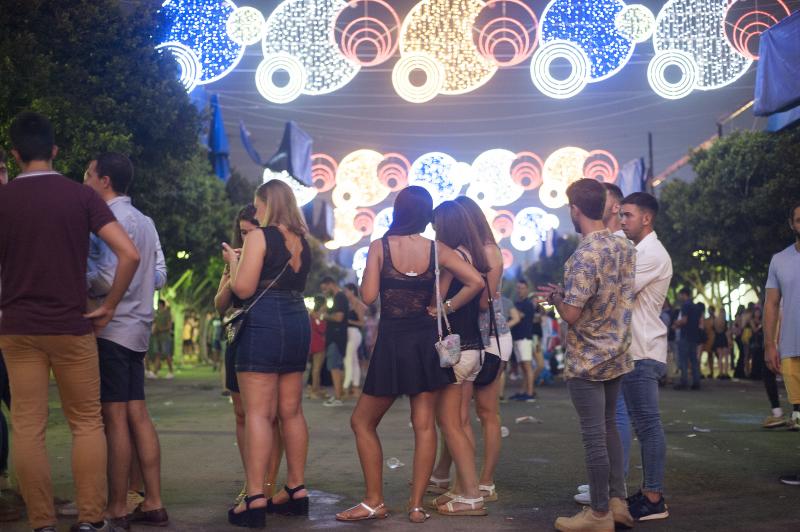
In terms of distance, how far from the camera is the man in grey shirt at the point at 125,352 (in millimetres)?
5832

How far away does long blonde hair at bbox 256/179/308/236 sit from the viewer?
629cm

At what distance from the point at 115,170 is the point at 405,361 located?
2.07 meters

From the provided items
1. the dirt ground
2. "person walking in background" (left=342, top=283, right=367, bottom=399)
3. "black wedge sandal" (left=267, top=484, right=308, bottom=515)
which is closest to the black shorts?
the dirt ground

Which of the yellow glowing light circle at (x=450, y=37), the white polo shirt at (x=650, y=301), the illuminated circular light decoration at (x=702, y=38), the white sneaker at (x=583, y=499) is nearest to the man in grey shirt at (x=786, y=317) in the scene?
the white polo shirt at (x=650, y=301)

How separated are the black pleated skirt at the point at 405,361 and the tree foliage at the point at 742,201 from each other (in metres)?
Result: 23.0

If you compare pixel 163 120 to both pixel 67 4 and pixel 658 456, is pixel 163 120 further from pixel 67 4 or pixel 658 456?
pixel 658 456

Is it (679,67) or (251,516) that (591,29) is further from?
(251,516)

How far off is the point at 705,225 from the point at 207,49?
25.1m

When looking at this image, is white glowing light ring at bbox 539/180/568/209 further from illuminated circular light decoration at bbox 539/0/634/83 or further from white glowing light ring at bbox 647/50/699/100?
illuminated circular light decoration at bbox 539/0/634/83

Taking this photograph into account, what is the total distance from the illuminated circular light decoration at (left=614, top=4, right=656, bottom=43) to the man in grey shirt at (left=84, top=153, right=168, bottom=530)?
763 centimetres

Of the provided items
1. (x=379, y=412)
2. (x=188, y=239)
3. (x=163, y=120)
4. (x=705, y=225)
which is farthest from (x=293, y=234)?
(x=705, y=225)

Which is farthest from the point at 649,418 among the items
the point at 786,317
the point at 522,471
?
the point at 522,471

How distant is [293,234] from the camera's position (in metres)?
6.32

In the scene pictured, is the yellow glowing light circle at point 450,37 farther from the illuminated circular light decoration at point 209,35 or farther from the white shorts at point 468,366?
the white shorts at point 468,366
